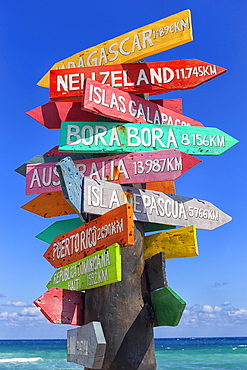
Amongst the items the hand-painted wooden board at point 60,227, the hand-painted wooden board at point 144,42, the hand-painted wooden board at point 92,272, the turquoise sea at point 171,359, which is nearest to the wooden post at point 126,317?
the hand-painted wooden board at point 92,272

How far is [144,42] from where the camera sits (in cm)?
464

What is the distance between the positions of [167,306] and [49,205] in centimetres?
169

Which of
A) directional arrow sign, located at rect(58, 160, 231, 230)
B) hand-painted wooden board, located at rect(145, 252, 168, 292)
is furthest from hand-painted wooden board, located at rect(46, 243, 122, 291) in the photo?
hand-painted wooden board, located at rect(145, 252, 168, 292)

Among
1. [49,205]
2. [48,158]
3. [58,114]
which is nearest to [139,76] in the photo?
[58,114]

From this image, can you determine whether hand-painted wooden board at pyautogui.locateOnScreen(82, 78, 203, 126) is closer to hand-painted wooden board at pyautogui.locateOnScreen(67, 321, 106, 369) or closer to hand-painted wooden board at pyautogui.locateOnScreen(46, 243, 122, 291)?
hand-painted wooden board at pyautogui.locateOnScreen(46, 243, 122, 291)

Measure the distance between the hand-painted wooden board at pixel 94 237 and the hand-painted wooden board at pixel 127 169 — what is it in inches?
21.7

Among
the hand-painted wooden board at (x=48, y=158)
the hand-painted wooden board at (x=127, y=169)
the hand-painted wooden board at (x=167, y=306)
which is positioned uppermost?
the hand-painted wooden board at (x=48, y=158)

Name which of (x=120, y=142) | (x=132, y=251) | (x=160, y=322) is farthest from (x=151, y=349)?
(x=120, y=142)

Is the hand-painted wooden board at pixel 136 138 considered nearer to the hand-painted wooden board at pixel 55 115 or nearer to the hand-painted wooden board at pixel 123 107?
the hand-painted wooden board at pixel 123 107

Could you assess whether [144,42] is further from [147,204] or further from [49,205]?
[49,205]

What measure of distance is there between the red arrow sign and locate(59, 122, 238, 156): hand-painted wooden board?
0.92 feet

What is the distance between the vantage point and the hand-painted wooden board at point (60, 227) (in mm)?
4781

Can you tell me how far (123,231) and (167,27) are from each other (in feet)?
7.93

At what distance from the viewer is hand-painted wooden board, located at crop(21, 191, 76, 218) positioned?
4.63 m
